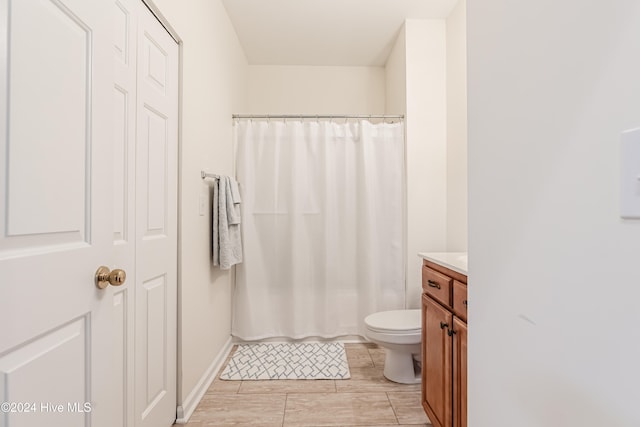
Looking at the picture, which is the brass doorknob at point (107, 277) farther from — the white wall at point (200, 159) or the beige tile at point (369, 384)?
the beige tile at point (369, 384)

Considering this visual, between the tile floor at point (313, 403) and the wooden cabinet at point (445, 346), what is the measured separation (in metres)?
0.27

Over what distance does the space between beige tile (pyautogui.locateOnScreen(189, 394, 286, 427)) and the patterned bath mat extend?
0.22 m

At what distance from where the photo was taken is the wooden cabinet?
4.09ft

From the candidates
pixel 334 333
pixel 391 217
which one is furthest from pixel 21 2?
pixel 334 333

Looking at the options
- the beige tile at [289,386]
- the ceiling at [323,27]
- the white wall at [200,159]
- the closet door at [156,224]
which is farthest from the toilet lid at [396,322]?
the ceiling at [323,27]

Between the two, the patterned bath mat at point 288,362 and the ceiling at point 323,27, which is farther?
the ceiling at point 323,27

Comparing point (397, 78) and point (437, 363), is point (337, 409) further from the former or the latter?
point (397, 78)

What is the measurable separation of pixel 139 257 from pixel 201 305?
728mm

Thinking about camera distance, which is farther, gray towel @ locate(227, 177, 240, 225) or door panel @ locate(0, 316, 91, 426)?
gray towel @ locate(227, 177, 240, 225)

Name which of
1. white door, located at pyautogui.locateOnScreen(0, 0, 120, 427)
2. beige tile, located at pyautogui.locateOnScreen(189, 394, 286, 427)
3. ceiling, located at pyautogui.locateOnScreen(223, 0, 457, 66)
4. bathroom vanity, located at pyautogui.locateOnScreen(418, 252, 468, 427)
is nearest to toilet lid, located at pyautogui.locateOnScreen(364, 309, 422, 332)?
bathroom vanity, located at pyautogui.locateOnScreen(418, 252, 468, 427)

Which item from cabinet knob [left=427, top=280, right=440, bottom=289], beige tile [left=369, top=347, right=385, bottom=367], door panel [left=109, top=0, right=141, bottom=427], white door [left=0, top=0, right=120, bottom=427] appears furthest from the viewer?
beige tile [left=369, top=347, right=385, bottom=367]

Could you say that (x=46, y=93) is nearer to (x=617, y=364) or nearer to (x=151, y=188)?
(x=151, y=188)

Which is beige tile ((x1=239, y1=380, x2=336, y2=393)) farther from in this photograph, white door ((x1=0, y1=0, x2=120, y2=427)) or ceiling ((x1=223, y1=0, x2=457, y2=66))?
ceiling ((x1=223, y1=0, x2=457, y2=66))

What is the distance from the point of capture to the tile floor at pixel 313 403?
1.70 meters
